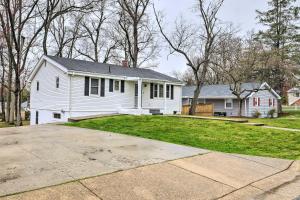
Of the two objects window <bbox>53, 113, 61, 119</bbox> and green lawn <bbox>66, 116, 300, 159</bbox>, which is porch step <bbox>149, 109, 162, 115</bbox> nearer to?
window <bbox>53, 113, 61, 119</bbox>

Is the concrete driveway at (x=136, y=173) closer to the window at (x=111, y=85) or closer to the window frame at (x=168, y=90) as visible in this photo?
the window at (x=111, y=85)

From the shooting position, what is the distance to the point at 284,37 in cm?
3538

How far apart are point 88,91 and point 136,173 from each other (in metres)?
13.0

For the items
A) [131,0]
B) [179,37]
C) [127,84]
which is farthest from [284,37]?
[127,84]

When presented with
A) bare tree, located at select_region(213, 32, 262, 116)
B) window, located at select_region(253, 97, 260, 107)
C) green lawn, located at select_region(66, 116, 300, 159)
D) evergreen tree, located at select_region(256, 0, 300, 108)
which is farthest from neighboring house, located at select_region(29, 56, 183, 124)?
evergreen tree, located at select_region(256, 0, 300, 108)

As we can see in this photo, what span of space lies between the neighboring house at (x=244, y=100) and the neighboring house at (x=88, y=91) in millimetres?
9093

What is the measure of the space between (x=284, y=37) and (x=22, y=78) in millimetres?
34021

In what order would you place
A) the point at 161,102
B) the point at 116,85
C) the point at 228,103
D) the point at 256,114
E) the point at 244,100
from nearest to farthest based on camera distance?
1. the point at 116,85
2. the point at 161,102
3. the point at 256,114
4. the point at 244,100
5. the point at 228,103

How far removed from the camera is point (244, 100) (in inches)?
1113

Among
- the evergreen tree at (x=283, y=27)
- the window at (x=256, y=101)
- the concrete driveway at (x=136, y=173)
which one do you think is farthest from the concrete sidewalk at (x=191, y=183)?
the evergreen tree at (x=283, y=27)

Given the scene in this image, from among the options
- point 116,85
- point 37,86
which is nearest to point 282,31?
point 116,85

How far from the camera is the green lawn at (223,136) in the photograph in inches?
340

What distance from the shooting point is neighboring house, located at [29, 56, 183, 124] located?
17.0 metres

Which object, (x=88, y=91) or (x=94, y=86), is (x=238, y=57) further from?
(x=88, y=91)
